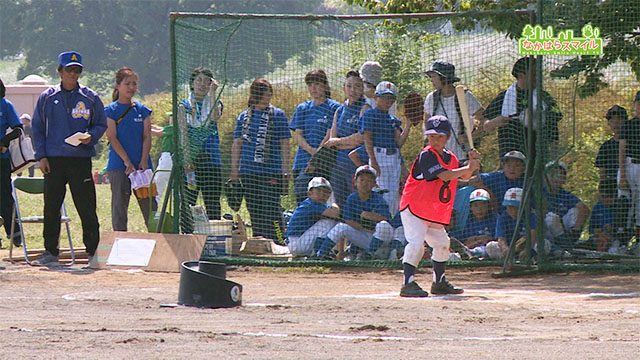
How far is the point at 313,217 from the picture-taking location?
13.6 meters

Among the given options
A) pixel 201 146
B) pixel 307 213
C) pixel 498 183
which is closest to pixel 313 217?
pixel 307 213

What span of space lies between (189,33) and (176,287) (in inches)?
128

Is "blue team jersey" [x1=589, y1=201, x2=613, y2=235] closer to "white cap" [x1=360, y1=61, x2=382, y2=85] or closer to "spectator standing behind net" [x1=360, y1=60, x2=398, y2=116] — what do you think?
"spectator standing behind net" [x1=360, y1=60, x2=398, y2=116]

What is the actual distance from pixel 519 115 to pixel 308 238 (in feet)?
8.54

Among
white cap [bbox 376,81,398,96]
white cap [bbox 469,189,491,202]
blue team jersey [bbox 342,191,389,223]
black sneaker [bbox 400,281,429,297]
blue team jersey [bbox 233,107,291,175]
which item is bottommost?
black sneaker [bbox 400,281,429,297]

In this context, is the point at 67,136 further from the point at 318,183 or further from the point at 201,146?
the point at 318,183

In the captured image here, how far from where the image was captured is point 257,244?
46.6ft

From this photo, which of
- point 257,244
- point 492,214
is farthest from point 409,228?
point 257,244

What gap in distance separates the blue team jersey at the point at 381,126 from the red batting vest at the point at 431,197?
2.31 meters

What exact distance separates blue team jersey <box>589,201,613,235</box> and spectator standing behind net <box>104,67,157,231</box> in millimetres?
4964

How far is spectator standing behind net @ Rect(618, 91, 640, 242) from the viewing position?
42.8 ft

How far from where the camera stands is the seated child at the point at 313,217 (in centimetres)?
1356

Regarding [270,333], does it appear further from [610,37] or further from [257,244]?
[610,37]

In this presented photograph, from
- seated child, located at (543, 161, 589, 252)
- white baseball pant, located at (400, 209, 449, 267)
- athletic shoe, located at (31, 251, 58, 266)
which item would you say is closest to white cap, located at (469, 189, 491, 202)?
seated child, located at (543, 161, 589, 252)
